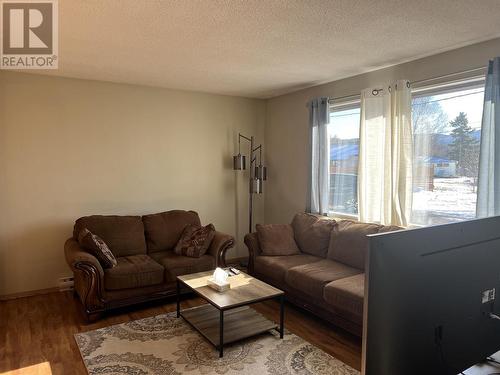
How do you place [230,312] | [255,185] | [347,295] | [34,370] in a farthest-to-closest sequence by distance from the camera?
[255,185]
[230,312]
[347,295]
[34,370]

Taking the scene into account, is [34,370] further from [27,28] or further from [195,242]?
[27,28]

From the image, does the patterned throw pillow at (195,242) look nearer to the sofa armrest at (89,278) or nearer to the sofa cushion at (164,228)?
the sofa cushion at (164,228)

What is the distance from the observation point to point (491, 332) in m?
1.06

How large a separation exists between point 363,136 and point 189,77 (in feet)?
6.83

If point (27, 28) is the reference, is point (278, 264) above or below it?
below

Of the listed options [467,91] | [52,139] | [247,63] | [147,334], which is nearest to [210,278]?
[147,334]

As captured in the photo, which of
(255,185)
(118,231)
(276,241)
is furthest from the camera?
(255,185)

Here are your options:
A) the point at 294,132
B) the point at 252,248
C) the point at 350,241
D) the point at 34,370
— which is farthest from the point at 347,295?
the point at 294,132

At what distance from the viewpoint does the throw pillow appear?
13.5 ft

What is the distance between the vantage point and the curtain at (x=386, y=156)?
3.45m

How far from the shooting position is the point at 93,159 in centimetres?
427

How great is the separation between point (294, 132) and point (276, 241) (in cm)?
166

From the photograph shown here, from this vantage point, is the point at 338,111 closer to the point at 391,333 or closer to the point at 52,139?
the point at 52,139

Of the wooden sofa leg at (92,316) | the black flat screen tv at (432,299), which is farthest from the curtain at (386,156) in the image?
the wooden sofa leg at (92,316)
